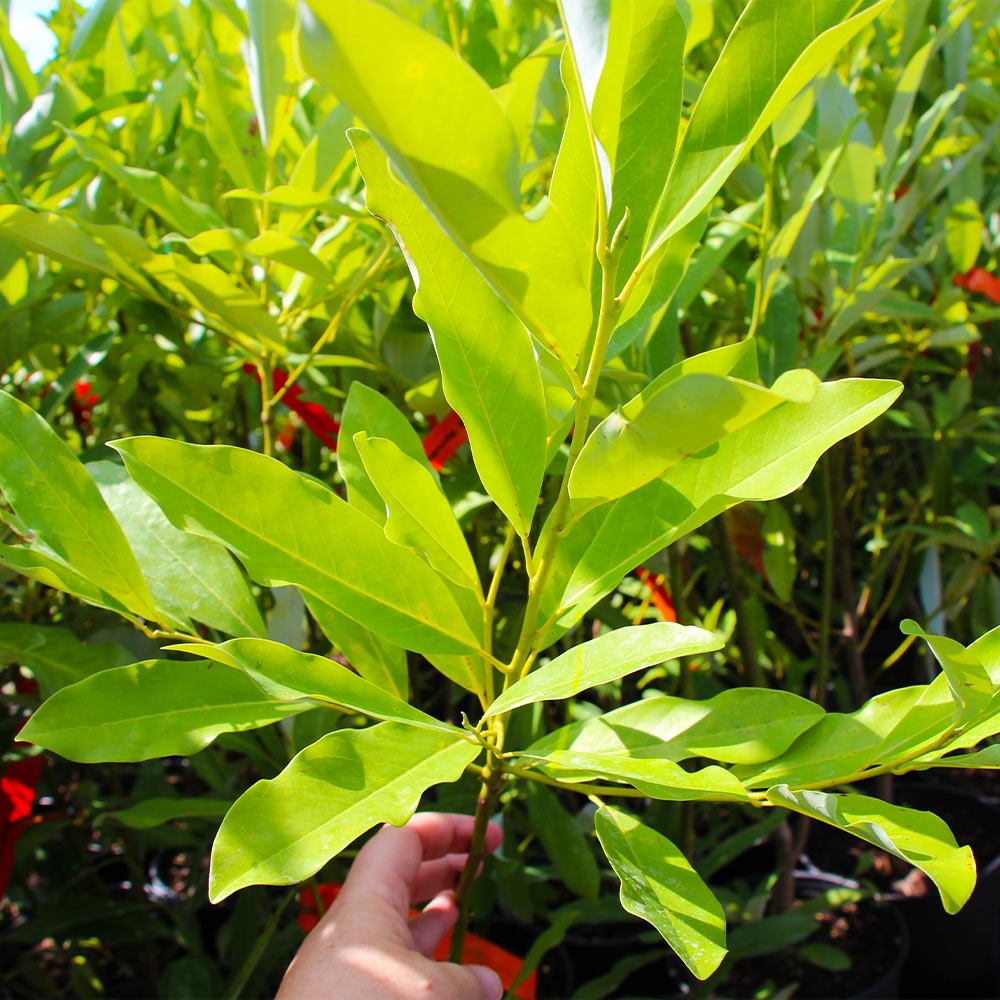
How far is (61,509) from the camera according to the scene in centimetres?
48

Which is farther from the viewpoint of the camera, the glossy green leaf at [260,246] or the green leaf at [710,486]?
the glossy green leaf at [260,246]

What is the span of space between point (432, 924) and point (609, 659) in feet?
1.76

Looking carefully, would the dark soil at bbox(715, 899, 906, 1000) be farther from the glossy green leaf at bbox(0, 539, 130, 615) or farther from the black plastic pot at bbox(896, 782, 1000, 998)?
the glossy green leaf at bbox(0, 539, 130, 615)

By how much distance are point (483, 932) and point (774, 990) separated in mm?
395

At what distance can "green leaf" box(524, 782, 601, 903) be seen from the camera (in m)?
0.89

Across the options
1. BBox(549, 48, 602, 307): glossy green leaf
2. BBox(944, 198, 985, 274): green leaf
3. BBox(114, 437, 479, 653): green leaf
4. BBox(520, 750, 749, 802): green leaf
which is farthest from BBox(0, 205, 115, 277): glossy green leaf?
BBox(944, 198, 985, 274): green leaf

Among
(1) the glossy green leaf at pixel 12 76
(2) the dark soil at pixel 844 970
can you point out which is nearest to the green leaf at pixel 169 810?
(1) the glossy green leaf at pixel 12 76

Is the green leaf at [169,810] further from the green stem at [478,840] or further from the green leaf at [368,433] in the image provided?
the green leaf at [368,433]

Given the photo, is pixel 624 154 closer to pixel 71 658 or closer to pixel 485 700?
pixel 485 700

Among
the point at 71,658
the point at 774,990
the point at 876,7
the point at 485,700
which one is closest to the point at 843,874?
the point at 774,990

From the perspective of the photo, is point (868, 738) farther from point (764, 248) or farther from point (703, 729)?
point (764, 248)

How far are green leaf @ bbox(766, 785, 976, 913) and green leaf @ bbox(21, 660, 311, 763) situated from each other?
28 centimetres

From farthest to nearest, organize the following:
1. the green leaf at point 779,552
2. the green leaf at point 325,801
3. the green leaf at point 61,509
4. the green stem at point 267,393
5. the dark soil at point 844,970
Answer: the dark soil at point 844,970 → the green leaf at point 779,552 → the green stem at point 267,393 → the green leaf at point 61,509 → the green leaf at point 325,801

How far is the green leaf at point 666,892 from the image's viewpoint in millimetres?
388
